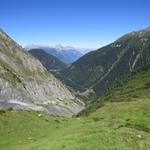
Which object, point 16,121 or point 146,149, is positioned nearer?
point 146,149

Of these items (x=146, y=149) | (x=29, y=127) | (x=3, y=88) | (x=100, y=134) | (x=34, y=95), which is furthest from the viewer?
(x=34, y=95)

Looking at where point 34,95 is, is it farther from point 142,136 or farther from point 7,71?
point 142,136

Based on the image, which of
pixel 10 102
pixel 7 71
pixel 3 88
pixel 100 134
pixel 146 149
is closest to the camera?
pixel 146 149

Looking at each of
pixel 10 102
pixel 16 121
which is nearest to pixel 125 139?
pixel 16 121

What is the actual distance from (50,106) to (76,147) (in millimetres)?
161563

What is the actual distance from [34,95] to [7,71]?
78.3 ft

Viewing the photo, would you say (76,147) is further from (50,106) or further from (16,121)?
(50,106)

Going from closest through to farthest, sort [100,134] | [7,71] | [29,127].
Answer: [100,134]
[29,127]
[7,71]

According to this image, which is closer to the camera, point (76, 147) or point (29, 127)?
point (76, 147)

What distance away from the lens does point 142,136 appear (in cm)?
3512

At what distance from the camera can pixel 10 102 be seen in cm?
15600

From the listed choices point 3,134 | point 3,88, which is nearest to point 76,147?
point 3,134

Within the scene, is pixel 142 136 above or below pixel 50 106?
above

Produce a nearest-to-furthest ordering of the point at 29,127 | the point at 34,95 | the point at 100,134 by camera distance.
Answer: the point at 100,134
the point at 29,127
the point at 34,95
